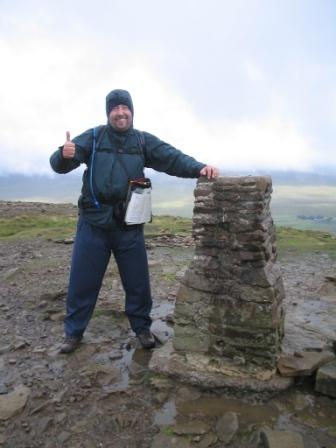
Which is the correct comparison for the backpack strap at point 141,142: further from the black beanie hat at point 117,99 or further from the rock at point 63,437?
the rock at point 63,437

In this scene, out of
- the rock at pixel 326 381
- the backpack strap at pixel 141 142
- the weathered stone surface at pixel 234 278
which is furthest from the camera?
the backpack strap at pixel 141 142

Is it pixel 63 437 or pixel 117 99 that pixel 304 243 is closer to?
pixel 117 99

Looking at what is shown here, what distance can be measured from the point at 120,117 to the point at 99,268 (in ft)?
7.31

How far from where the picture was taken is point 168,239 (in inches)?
651

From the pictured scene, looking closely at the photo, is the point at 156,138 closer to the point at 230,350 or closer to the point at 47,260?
the point at 230,350

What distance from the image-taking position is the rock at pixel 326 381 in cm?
565

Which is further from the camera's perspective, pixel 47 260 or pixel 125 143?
pixel 47 260

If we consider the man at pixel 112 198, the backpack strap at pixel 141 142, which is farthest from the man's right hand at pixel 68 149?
the backpack strap at pixel 141 142

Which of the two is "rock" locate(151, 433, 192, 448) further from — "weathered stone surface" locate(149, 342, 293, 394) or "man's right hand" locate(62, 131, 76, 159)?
"man's right hand" locate(62, 131, 76, 159)

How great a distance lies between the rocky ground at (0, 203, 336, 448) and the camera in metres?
5.03

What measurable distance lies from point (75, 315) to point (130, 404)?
1821 mm

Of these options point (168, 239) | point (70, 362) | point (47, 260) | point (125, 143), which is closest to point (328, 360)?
point (70, 362)

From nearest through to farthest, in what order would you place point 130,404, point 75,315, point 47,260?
1. point 130,404
2. point 75,315
3. point 47,260

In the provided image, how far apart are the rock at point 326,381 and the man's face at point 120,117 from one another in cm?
419
